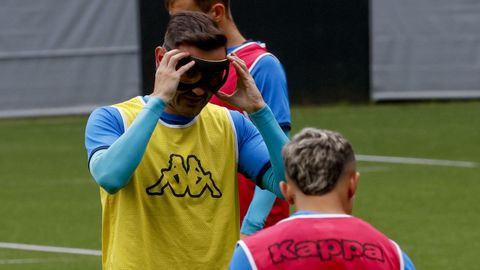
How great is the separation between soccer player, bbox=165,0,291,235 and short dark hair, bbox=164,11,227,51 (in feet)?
Result: 3.89

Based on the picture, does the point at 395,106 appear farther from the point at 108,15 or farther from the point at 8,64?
the point at 8,64

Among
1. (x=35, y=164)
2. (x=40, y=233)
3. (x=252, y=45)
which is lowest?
(x=35, y=164)

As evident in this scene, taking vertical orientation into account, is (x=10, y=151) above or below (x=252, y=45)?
below

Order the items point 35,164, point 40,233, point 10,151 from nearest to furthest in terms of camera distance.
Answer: point 40,233 → point 35,164 → point 10,151

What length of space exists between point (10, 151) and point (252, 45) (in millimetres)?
11560

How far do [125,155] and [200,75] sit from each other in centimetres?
44

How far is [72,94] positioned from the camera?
20.0 m

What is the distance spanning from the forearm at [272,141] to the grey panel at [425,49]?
51.5 feet

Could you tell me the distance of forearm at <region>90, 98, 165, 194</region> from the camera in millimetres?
4141

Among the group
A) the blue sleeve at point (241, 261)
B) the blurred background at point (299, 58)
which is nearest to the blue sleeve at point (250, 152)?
the blue sleeve at point (241, 261)

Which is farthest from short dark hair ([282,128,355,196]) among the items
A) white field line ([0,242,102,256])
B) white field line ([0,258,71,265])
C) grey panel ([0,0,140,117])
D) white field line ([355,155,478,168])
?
grey panel ([0,0,140,117])

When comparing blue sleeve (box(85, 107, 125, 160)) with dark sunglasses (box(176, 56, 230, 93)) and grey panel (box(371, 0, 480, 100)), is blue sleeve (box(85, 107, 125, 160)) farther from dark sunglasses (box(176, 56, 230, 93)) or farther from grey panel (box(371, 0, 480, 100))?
grey panel (box(371, 0, 480, 100))

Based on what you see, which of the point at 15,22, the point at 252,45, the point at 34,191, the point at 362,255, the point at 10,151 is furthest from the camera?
the point at 15,22

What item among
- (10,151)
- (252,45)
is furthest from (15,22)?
(252,45)
